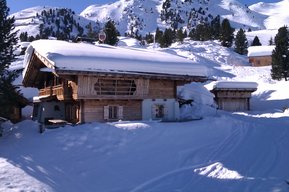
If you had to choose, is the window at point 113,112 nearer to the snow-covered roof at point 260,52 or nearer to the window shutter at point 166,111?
the window shutter at point 166,111

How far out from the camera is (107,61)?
23.5 metres

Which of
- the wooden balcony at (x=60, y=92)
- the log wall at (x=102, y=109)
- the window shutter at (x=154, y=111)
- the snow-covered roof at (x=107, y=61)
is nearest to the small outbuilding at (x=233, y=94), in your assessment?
the snow-covered roof at (x=107, y=61)

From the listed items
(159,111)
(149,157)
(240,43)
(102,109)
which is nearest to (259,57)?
(240,43)

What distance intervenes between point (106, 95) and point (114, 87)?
0.89 metres

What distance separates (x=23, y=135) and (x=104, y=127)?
469 cm

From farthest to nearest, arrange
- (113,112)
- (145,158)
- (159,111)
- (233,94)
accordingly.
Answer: (233,94), (159,111), (113,112), (145,158)

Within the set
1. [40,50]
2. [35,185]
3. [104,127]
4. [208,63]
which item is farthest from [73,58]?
[208,63]

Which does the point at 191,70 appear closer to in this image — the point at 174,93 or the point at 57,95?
the point at 174,93

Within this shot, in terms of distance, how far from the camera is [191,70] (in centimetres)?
2689

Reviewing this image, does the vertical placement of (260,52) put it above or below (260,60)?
above

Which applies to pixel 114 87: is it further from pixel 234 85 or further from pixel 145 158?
pixel 234 85

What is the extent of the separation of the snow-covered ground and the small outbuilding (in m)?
16.8

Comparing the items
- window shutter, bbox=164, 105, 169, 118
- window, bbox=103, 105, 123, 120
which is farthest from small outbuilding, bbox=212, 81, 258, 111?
window, bbox=103, 105, 123, 120

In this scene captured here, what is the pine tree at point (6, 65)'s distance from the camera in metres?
21.4
